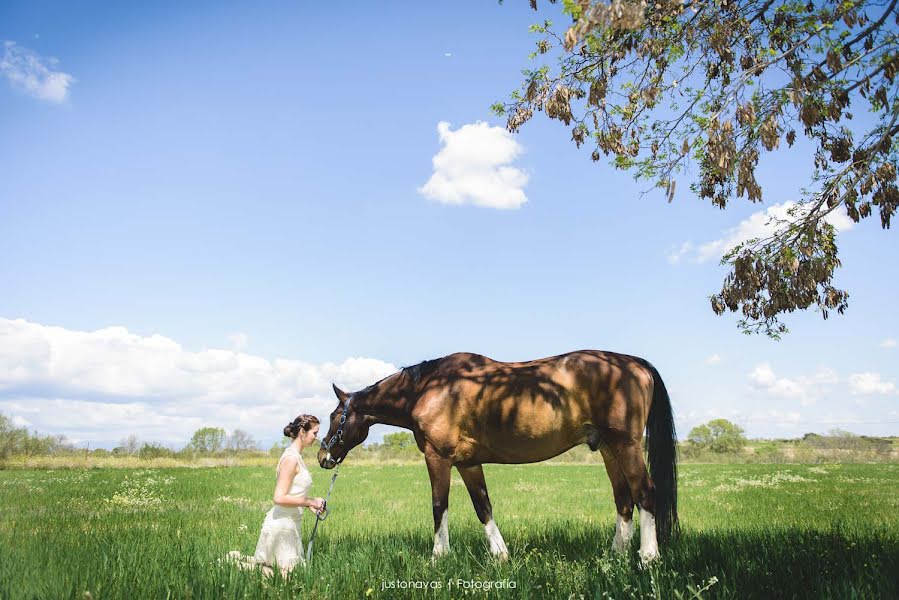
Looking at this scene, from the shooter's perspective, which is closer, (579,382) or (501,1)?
(579,382)

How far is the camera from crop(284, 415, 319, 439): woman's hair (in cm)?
654

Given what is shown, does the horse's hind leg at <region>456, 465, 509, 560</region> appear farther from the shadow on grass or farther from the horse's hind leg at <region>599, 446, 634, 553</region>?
the horse's hind leg at <region>599, 446, 634, 553</region>

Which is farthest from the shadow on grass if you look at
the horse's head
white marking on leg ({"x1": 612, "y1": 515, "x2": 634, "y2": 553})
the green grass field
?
the horse's head

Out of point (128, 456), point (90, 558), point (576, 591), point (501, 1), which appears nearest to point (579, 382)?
point (576, 591)

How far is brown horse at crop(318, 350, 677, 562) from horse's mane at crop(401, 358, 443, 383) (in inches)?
5.5

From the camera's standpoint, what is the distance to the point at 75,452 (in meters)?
35.4

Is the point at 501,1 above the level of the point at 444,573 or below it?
above

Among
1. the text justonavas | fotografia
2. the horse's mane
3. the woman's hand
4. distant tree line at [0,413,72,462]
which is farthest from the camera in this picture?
distant tree line at [0,413,72,462]

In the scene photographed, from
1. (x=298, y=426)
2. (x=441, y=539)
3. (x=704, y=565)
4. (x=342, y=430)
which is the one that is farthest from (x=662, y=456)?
(x=298, y=426)

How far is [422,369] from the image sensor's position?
A: 7.58 meters

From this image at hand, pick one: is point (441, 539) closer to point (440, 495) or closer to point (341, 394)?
point (440, 495)

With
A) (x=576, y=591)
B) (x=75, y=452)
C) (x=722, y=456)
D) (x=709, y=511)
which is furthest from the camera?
(x=722, y=456)

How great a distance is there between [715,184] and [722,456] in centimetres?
4152

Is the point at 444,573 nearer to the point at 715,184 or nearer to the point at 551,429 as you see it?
the point at 551,429
